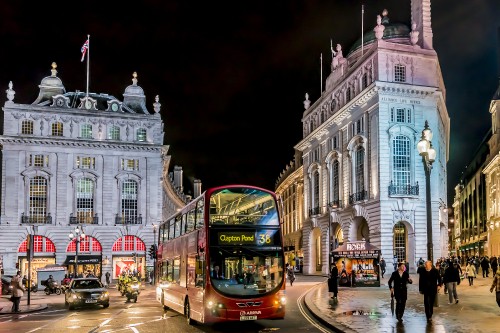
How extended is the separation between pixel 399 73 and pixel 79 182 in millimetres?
39627

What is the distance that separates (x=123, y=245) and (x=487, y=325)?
6277 cm

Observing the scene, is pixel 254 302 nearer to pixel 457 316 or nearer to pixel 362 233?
pixel 457 316

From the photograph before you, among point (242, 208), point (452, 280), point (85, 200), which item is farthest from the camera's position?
point (85, 200)

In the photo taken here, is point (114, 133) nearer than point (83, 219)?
No

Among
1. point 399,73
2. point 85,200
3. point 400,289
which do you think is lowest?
point 400,289

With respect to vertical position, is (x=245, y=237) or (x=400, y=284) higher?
(x=245, y=237)

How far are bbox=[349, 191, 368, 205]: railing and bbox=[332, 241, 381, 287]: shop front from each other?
63.4ft

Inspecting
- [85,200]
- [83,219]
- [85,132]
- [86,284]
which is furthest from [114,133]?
[86,284]

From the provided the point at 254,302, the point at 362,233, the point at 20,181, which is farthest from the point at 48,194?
the point at 254,302

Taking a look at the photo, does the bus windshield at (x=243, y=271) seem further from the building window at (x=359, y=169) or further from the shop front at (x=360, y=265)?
the building window at (x=359, y=169)

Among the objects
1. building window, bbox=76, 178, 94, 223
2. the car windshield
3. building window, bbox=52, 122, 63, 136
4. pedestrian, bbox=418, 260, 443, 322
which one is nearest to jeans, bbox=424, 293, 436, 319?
pedestrian, bbox=418, 260, 443, 322

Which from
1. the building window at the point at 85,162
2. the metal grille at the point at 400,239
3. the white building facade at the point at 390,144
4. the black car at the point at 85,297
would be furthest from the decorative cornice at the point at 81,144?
the black car at the point at 85,297

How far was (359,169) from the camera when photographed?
62062 millimetres

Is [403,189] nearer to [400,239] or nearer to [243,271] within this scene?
[400,239]
